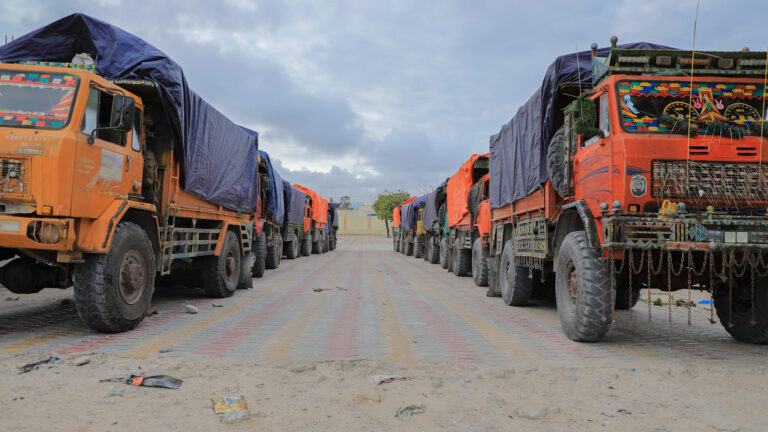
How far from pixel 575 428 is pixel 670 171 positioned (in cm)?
297

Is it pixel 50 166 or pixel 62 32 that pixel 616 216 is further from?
pixel 62 32

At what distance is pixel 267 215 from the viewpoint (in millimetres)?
13789

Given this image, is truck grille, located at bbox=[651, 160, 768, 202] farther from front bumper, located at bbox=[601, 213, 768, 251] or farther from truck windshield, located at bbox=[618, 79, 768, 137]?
truck windshield, located at bbox=[618, 79, 768, 137]

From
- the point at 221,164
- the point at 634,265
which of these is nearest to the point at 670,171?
the point at 634,265

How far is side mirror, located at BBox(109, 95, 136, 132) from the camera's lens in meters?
4.84

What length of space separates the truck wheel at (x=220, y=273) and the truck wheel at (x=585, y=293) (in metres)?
5.81

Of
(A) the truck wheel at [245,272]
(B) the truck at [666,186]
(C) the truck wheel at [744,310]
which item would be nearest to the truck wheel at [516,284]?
(B) the truck at [666,186]

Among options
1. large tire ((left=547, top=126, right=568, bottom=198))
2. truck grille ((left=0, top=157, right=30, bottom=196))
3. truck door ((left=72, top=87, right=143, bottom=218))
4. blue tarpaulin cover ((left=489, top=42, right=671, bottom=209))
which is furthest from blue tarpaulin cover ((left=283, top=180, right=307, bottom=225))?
truck grille ((left=0, top=157, right=30, bottom=196))

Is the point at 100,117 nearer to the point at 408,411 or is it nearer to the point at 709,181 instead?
the point at 408,411

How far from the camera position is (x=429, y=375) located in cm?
377

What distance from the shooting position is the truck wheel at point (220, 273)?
8.12 meters

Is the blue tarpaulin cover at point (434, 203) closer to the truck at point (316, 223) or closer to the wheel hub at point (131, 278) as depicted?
the truck at point (316, 223)

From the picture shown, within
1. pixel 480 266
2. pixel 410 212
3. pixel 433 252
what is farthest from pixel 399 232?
pixel 480 266

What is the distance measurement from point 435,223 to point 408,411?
15.1 meters
